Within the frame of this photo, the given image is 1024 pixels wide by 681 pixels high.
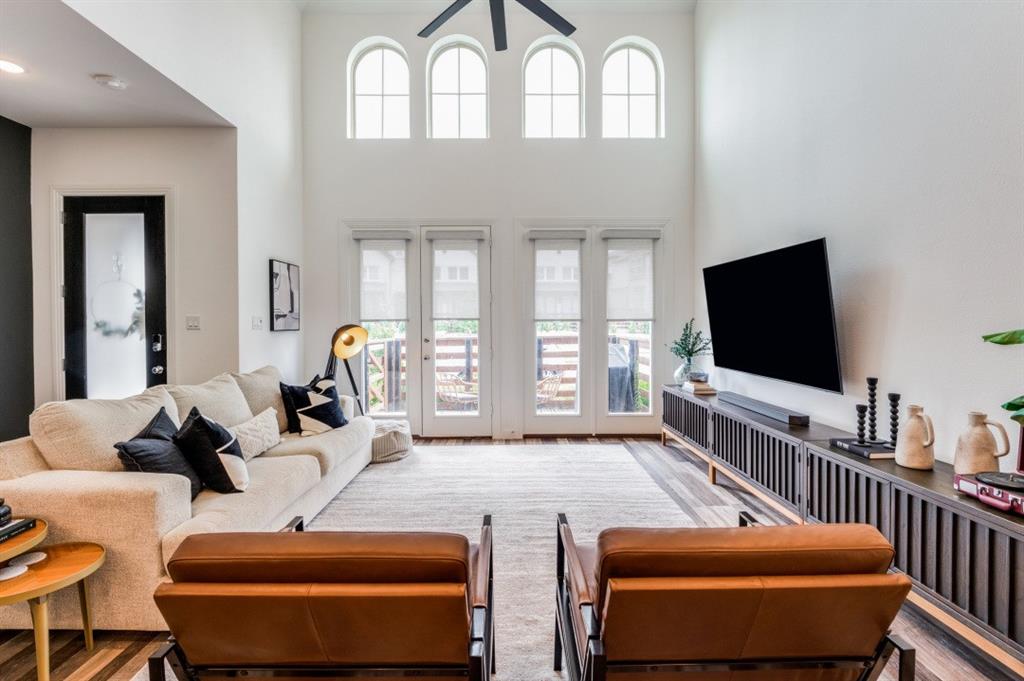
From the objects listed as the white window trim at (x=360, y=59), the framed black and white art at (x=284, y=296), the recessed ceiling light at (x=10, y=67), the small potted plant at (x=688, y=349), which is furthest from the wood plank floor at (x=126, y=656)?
the white window trim at (x=360, y=59)

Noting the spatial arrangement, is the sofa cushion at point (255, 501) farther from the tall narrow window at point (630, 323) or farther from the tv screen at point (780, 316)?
the tall narrow window at point (630, 323)

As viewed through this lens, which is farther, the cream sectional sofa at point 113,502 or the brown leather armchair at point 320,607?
the cream sectional sofa at point 113,502

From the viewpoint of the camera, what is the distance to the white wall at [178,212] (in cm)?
388

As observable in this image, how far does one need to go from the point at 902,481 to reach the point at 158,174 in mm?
5181

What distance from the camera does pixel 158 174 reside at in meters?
3.93

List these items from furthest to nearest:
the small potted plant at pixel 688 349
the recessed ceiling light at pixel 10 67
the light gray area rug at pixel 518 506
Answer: the small potted plant at pixel 688 349 → the recessed ceiling light at pixel 10 67 → the light gray area rug at pixel 518 506

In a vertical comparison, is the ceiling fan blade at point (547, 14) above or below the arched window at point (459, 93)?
below

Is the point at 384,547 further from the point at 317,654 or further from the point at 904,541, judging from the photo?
the point at 904,541

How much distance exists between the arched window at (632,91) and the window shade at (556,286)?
1507mm

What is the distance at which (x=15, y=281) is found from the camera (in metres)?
3.77

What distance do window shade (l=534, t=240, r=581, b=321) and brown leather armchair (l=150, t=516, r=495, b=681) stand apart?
4485mm

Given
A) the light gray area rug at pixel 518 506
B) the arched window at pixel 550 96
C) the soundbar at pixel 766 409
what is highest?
the arched window at pixel 550 96

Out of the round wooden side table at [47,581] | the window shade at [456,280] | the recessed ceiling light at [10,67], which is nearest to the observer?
the round wooden side table at [47,581]

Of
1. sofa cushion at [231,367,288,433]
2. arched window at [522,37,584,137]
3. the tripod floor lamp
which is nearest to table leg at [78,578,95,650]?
sofa cushion at [231,367,288,433]
